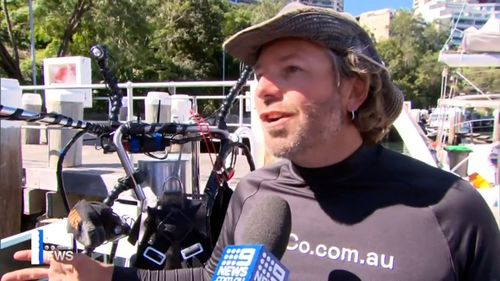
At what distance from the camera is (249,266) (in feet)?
3.32

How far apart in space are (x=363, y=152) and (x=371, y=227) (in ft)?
0.87

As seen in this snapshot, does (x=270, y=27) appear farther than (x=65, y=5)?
No

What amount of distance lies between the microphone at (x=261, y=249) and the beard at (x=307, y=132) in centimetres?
16

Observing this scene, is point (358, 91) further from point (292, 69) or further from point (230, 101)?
point (230, 101)

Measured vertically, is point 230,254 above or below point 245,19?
below

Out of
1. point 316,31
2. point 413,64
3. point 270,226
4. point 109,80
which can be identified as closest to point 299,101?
point 316,31

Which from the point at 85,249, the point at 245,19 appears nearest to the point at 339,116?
the point at 85,249

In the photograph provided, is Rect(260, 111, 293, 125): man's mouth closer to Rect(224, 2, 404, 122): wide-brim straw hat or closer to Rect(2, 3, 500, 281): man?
Rect(2, 3, 500, 281): man

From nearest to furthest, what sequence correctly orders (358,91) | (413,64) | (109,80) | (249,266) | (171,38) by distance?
(249,266), (358,91), (109,80), (171,38), (413,64)

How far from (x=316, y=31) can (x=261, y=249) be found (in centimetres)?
68

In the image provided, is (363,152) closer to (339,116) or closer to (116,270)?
(339,116)

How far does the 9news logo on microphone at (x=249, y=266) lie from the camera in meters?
1.01

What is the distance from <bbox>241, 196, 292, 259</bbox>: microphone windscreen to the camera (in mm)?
1247

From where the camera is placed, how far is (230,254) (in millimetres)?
1095
